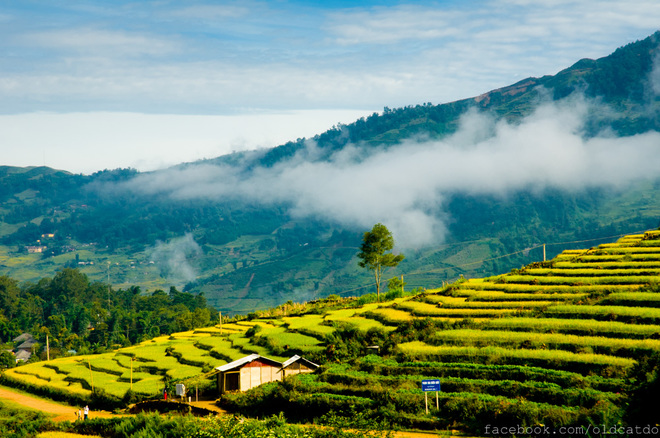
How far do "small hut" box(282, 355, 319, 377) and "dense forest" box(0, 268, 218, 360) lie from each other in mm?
54337

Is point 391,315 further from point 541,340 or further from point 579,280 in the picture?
point 541,340

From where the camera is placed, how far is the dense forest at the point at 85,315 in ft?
376

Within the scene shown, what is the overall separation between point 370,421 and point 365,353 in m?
11.6

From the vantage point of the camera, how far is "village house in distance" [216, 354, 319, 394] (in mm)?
39406

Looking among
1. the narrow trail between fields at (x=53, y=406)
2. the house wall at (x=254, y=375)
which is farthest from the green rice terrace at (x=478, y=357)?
the house wall at (x=254, y=375)

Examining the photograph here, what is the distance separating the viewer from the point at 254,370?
40.0 metres

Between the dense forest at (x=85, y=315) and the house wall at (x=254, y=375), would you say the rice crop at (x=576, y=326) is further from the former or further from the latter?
the dense forest at (x=85, y=315)

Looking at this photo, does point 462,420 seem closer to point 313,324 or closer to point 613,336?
point 613,336

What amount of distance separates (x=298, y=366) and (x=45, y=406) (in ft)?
68.9

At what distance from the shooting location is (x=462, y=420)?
87.8ft

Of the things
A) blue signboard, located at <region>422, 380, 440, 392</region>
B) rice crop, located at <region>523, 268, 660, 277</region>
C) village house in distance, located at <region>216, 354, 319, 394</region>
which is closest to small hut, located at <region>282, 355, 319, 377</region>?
village house in distance, located at <region>216, 354, 319, 394</region>

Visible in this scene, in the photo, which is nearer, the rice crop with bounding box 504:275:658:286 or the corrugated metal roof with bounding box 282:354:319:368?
the rice crop with bounding box 504:275:658:286

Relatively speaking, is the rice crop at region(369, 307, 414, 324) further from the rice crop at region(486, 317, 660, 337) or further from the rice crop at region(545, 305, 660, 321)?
the rice crop at region(545, 305, 660, 321)

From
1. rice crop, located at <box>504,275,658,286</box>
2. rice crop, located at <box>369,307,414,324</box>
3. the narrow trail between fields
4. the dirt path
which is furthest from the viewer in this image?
rice crop, located at <box>369,307,414,324</box>
